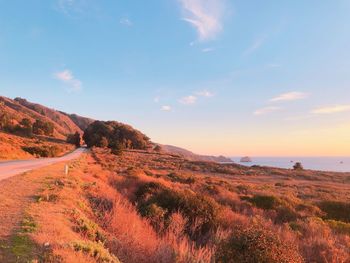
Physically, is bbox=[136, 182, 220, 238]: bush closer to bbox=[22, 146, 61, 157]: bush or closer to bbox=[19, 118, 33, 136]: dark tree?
bbox=[22, 146, 61, 157]: bush

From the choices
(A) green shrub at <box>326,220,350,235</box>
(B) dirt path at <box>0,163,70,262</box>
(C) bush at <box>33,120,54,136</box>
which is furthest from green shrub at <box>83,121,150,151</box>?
(A) green shrub at <box>326,220,350,235</box>

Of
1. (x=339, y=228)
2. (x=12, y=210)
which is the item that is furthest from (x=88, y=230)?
(x=339, y=228)

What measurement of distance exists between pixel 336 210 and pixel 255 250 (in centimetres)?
1395

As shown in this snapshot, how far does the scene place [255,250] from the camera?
6.24 metres

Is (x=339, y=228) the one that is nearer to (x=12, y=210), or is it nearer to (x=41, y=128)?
(x=12, y=210)

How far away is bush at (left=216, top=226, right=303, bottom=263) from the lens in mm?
6129

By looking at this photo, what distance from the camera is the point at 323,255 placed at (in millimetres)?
8633

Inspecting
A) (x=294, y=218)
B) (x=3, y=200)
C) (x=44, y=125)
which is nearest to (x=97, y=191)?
(x=3, y=200)

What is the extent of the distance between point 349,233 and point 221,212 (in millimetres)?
5206

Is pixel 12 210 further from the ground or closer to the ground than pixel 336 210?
further from the ground

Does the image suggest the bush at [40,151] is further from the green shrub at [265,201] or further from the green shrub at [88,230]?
the green shrub at [88,230]

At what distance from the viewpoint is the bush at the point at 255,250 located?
20.1ft

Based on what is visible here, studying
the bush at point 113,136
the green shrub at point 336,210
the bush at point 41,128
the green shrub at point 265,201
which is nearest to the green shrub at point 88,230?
the green shrub at point 265,201

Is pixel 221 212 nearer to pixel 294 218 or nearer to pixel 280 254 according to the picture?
pixel 294 218
